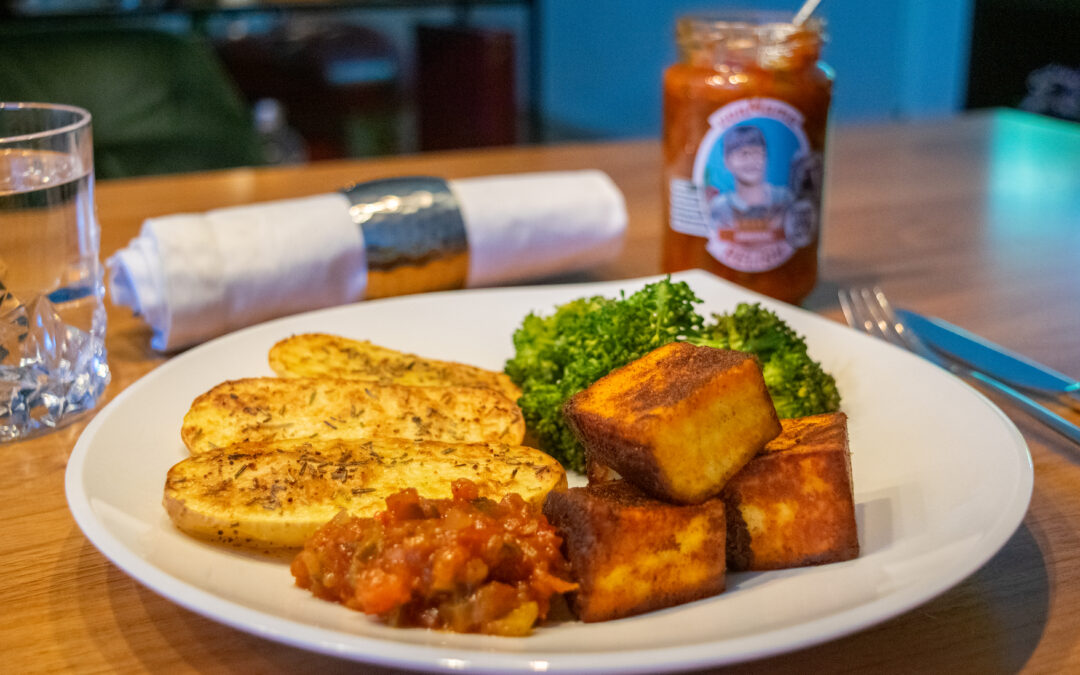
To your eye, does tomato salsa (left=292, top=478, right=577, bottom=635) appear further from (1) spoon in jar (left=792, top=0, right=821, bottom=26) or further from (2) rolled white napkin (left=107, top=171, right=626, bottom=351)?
(1) spoon in jar (left=792, top=0, right=821, bottom=26)

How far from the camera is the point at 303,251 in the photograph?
6.32 ft

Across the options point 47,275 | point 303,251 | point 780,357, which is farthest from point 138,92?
point 780,357

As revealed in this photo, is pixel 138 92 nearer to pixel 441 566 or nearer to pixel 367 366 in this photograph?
pixel 367 366

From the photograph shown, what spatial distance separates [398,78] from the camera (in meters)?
6.86

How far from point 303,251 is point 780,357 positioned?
0.93m

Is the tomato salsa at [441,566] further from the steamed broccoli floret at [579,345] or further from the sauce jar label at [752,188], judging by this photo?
the sauce jar label at [752,188]

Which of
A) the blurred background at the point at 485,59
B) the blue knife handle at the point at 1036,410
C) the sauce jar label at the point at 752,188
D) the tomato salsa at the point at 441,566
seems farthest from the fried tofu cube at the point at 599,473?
the blurred background at the point at 485,59

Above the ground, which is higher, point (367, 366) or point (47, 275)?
point (47, 275)

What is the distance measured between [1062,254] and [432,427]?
1.82 m

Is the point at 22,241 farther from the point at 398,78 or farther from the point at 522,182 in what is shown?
the point at 398,78

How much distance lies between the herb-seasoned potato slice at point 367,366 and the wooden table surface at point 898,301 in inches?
13.5

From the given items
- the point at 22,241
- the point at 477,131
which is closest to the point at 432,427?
the point at 22,241

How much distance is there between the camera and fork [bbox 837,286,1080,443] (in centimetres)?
148

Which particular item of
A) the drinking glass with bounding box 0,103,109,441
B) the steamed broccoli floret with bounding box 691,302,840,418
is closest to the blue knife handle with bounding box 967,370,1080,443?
the steamed broccoli floret with bounding box 691,302,840,418
